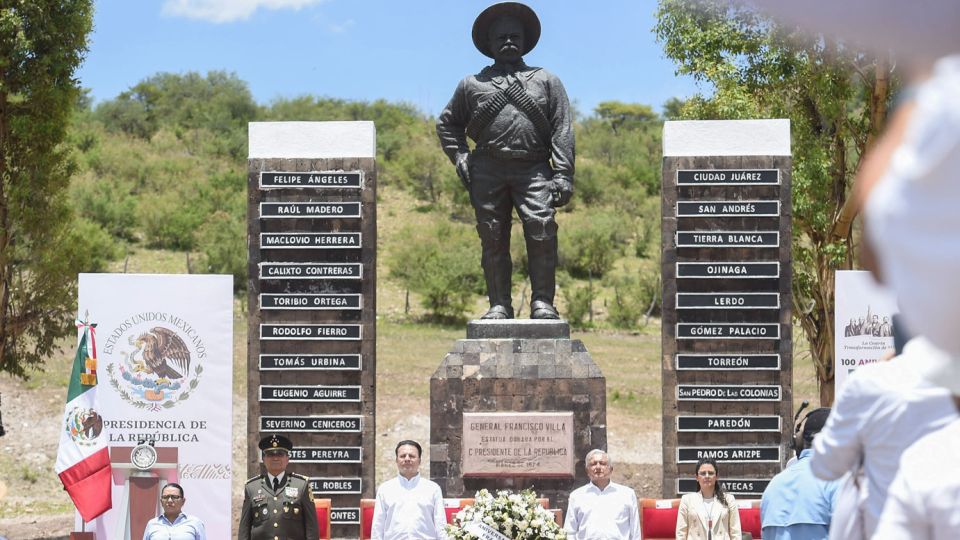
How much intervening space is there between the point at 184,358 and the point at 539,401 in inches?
109

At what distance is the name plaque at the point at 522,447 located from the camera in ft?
31.3

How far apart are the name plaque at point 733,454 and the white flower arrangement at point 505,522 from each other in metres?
2.59

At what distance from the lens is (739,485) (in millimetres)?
10055

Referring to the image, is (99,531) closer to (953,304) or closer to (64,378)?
A: (953,304)

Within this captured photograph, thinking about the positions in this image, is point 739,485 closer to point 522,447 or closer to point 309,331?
point 522,447

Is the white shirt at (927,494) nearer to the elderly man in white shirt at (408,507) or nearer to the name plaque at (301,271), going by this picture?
the elderly man in white shirt at (408,507)

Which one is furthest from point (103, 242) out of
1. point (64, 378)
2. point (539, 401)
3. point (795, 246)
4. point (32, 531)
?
point (539, 401)

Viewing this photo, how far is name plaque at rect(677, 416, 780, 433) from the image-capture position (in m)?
10.1

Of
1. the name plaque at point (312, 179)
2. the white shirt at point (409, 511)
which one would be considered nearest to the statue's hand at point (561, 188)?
the name plaque at point (312, 179)

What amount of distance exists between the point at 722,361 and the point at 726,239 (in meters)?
1.01

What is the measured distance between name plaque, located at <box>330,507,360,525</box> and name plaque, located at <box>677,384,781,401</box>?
2.81 metres

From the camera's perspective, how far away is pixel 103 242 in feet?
95.4

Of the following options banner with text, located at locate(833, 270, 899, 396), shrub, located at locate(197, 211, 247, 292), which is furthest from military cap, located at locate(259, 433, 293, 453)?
shrub, located at locate(197, 211, 247, 292)

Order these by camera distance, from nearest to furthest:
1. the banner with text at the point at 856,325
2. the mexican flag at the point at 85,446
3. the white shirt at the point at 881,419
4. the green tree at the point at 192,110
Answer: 1. the white shirt at the point at 881,419
2. the mexican flag at the point at 85,446
3. the banner with text at the point at 856,325
4. the green tree at the point at 192,110
